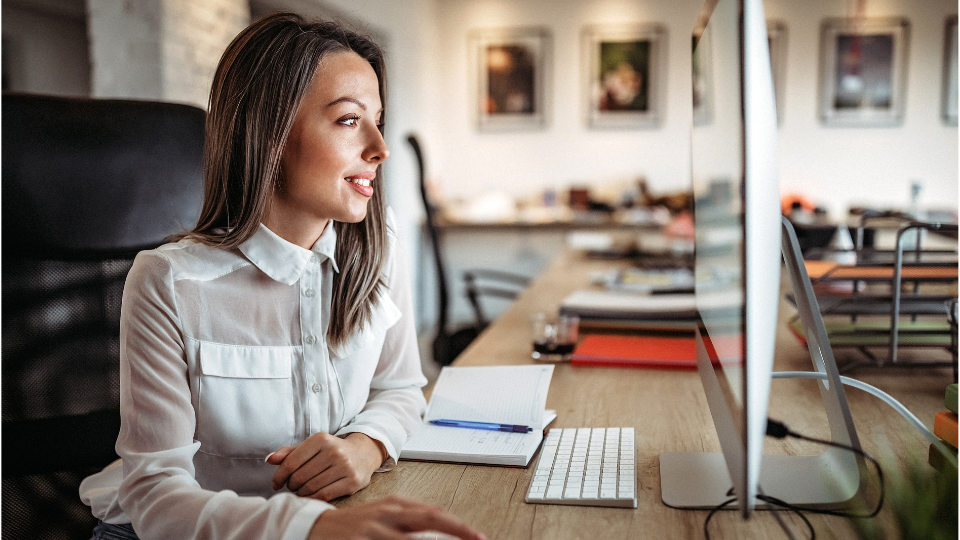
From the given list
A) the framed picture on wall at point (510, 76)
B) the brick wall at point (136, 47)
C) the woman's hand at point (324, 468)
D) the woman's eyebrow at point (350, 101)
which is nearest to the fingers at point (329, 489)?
the woman's hand at point (324, 468)

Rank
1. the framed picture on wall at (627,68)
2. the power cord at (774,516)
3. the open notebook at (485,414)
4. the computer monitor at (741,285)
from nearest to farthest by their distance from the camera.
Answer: the computer monitor at (741,285)
the power cord at (774,516)
the open notebook at (485,414)
the framed picture on wall at (627,68)

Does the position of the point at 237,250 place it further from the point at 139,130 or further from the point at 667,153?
the point at 667,153

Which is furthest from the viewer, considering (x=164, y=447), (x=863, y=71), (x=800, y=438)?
(x=863, y=71)

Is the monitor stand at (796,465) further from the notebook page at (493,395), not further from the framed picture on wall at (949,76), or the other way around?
the framed picture on wall at (949,76)

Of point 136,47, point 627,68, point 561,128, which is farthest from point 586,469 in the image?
point 627,68

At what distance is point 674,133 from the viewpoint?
548cm

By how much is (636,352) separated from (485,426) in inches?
21.8

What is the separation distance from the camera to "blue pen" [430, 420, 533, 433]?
0.97m

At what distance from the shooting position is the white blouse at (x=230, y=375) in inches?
31.5

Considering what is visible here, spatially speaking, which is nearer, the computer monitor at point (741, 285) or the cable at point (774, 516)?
the computer monitor at point (741, 285)

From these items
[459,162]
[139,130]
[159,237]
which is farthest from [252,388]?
[459,162]

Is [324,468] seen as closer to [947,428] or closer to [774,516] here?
[774,516]

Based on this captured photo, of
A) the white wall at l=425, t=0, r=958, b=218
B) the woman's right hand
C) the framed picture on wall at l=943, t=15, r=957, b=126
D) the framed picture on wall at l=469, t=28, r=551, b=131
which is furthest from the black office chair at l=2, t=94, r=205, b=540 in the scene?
the framed picture on wall at l=943, t=15, r=957, b=126

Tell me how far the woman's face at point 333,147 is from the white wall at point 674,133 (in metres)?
4.47
